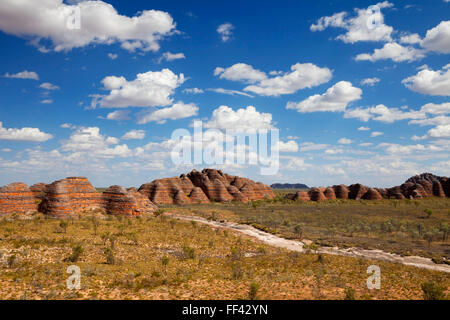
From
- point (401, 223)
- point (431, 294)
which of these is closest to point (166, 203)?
point (401, 223)

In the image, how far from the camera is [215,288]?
14109mm

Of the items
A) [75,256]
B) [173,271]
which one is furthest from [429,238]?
[75,256]

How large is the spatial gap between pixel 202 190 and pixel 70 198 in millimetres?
51365

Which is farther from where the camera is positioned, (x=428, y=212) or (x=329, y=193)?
(x=329, y=193)

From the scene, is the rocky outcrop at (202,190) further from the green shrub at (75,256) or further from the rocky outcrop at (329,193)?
the green shrub at (75,256)

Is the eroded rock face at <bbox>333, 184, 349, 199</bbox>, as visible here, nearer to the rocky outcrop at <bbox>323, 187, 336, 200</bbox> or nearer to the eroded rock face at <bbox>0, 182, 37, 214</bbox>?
the rocky outcrop at <bbox>323, 187, 336, 200</bbox>

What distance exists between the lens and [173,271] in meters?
16.8

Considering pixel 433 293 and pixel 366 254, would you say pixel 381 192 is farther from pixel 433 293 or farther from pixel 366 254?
pixel 433 293

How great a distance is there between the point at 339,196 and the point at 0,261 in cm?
9470

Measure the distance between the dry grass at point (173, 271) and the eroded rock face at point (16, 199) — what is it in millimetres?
6640

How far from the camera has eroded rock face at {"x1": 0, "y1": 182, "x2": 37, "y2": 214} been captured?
107ft
